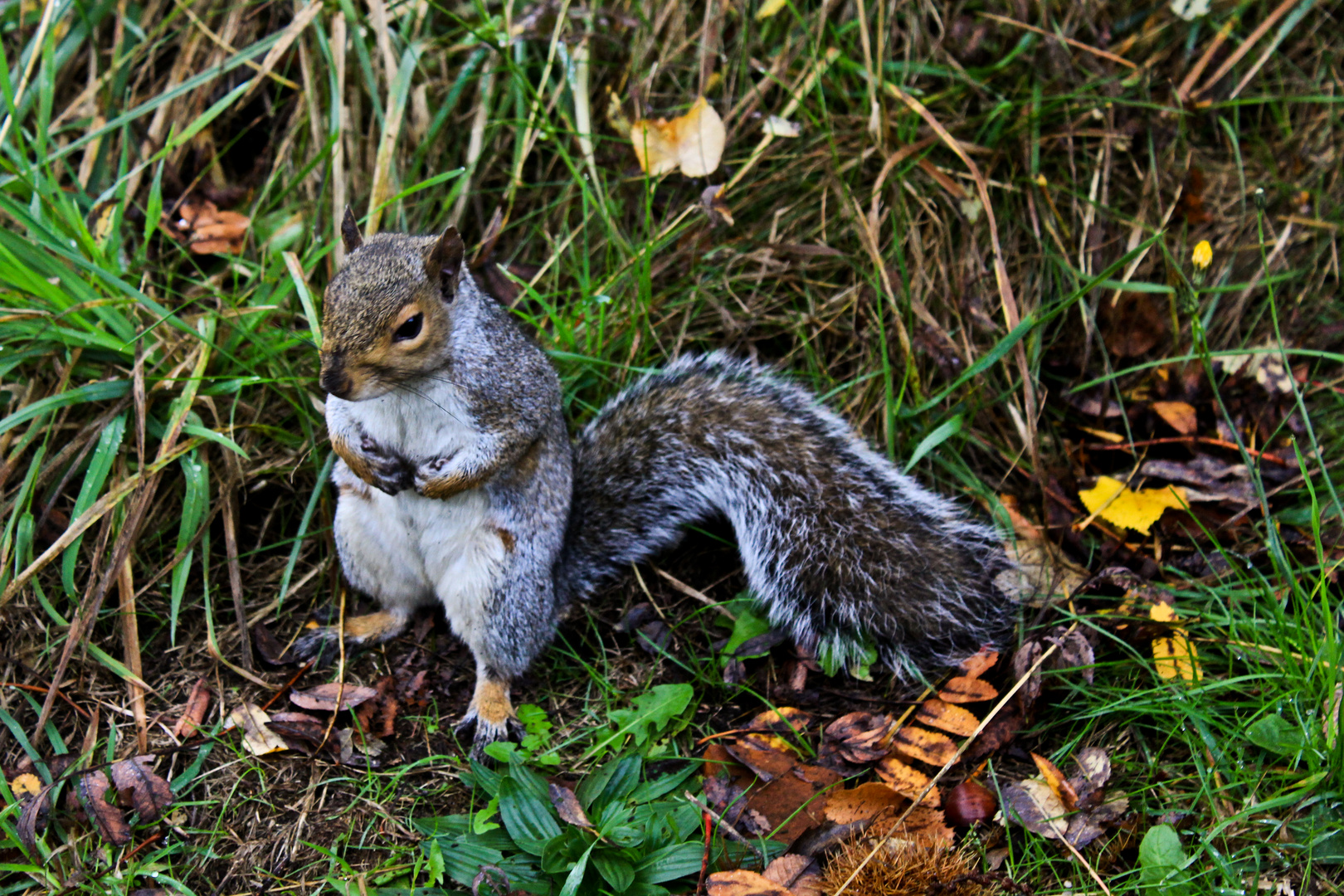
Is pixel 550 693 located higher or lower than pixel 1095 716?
lower

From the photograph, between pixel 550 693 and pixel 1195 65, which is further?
pixel 1195 65

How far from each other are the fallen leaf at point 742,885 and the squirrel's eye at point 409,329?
1.11m

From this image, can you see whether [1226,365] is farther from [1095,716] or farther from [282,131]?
[282,131]

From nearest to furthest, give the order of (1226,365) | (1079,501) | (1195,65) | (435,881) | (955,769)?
1. (435,881)
2. (955,769)
3. (1079,501)
4. (1226,365)
5. (1195,65)

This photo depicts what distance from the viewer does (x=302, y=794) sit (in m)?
2.11

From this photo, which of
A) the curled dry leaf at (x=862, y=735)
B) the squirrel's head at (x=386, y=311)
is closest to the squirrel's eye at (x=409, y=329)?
the squirrel's head at (x=386, y=311)

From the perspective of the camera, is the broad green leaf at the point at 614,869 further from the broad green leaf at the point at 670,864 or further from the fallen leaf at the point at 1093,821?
the fallen leaf at the point at 1093,821

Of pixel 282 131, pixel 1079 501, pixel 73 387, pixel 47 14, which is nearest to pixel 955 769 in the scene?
pixel 1079 501

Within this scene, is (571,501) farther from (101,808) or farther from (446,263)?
(101,808)

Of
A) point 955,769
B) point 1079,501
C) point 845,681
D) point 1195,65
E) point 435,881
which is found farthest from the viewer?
point 1195,65

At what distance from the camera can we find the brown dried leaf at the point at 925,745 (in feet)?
6.72

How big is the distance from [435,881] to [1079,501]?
1690mm

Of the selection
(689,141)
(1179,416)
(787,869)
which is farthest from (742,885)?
(689,141)

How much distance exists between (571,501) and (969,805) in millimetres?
1072
